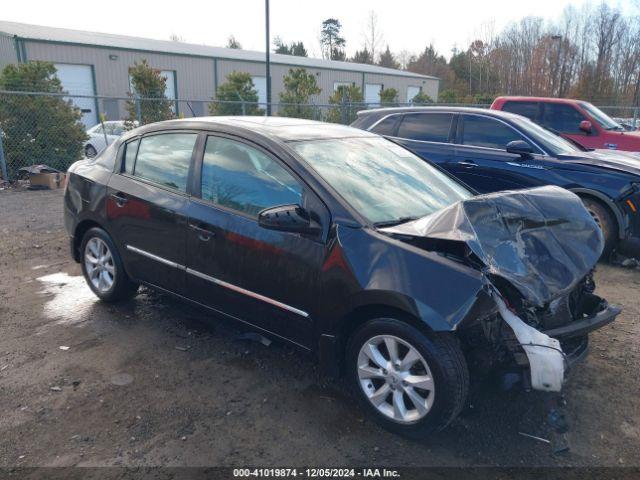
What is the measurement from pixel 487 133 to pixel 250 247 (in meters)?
4.64

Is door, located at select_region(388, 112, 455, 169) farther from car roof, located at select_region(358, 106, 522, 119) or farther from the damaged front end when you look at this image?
the damaged front end

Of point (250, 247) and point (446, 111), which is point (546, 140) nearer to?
point (446, 111)

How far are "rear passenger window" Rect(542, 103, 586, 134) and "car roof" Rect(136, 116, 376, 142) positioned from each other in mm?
7275

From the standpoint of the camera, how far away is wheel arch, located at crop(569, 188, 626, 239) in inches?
231

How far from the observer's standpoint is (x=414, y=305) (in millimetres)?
2646

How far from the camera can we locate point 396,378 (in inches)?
111

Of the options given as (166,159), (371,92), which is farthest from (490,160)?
(371,92)

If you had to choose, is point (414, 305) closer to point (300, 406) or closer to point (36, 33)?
point (300, 406)

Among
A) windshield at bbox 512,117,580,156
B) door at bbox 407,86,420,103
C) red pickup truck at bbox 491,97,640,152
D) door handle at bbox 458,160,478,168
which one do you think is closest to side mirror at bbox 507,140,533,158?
windshield at bbox 512,117,580,156

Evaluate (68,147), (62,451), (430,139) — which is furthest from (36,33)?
(62,451)

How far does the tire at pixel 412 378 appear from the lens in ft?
8.68

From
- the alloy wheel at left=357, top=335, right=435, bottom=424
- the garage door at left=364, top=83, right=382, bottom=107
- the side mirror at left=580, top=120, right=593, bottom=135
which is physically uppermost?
the garage door at left=364, top=83, right=382, bottom=107

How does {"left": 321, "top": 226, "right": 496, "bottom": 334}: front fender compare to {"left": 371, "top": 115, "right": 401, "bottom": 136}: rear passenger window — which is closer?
{"left": 321, "top": 226, "right": 496, "bottom": 334}: front fender

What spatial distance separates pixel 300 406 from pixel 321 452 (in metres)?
0.46
